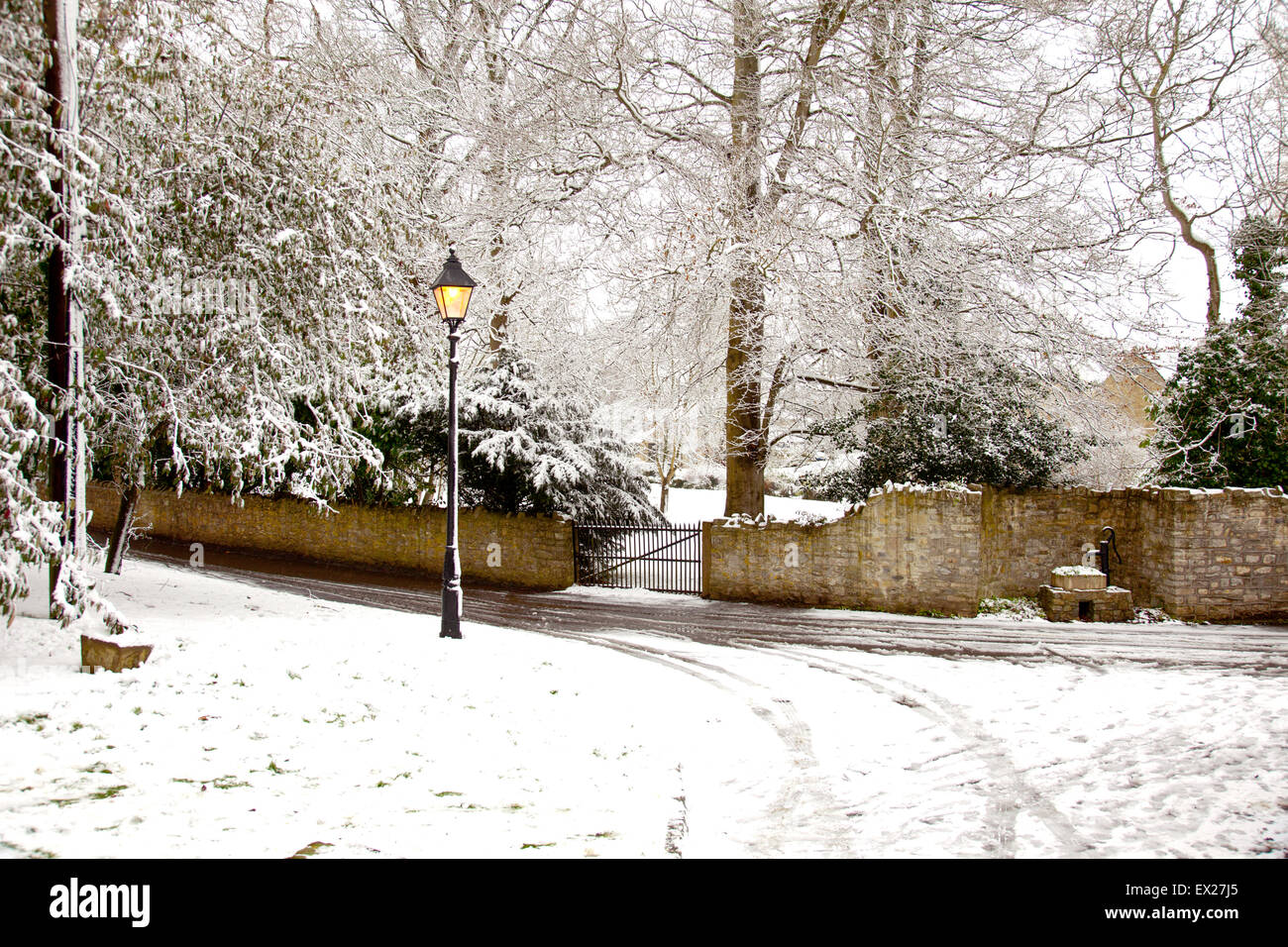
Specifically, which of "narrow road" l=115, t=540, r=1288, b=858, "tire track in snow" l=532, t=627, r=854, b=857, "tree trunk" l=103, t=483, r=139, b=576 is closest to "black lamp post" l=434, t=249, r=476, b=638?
"narrow road" l=115, t=540, r=1288, b=858

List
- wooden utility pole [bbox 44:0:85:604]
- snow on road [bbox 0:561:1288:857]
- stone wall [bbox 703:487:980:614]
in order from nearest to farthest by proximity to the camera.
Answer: snow on road [bbox 0:561:1288:857] → wooden utility pole [bbox 44:0:85:604] → stone wall [bbox 703:487:980:614]

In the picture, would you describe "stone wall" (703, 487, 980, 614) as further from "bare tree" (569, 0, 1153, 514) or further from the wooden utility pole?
the wooden utility pole

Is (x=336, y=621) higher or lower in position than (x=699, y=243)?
lower

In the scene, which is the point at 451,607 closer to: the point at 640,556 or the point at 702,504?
the point at 640,556

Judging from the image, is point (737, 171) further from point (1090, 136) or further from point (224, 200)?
point (224, 200)

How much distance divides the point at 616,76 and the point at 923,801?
12942mm

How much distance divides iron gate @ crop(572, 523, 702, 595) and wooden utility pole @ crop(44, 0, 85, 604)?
9665 millimetres

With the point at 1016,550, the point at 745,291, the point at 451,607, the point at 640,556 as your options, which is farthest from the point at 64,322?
the point at 1016,550

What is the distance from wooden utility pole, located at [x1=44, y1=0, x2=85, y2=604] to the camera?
6.77m

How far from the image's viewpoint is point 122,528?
371 inches

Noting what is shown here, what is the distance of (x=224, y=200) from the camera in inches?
324

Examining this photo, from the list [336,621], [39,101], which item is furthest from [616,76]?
[336,621]

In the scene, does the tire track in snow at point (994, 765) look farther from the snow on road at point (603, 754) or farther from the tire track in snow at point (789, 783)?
the tire track in snow at point (789, 783)

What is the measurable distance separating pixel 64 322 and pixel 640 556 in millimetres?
10297
